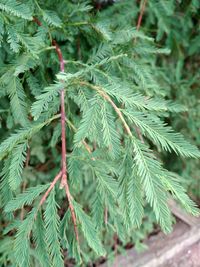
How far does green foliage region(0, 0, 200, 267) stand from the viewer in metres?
0.98

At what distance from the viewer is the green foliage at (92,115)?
0.98m

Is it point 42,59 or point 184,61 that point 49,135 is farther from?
point 184,61

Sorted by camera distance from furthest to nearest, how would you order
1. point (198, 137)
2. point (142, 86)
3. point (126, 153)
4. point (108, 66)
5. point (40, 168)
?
point (198, 137) < point (40, 168) < point (142, 86) < point (108, 66) < point (126, 153)

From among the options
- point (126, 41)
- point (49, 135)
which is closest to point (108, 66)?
point (126, 41)

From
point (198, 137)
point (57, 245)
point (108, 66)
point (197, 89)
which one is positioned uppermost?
point (108, 66)

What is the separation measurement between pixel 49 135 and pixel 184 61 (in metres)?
1.12

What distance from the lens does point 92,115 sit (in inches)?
39.0

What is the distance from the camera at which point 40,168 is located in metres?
2.32

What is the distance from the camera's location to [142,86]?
164 centimetres

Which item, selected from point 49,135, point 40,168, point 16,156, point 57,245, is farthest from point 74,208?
point 40,168

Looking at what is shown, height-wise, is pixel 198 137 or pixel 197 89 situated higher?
pixel 197 89

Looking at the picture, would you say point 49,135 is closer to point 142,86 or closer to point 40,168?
point 40,168

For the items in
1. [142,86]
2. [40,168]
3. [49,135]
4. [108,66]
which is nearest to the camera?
[108,66]

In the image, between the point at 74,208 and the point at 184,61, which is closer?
the point at 74,208
